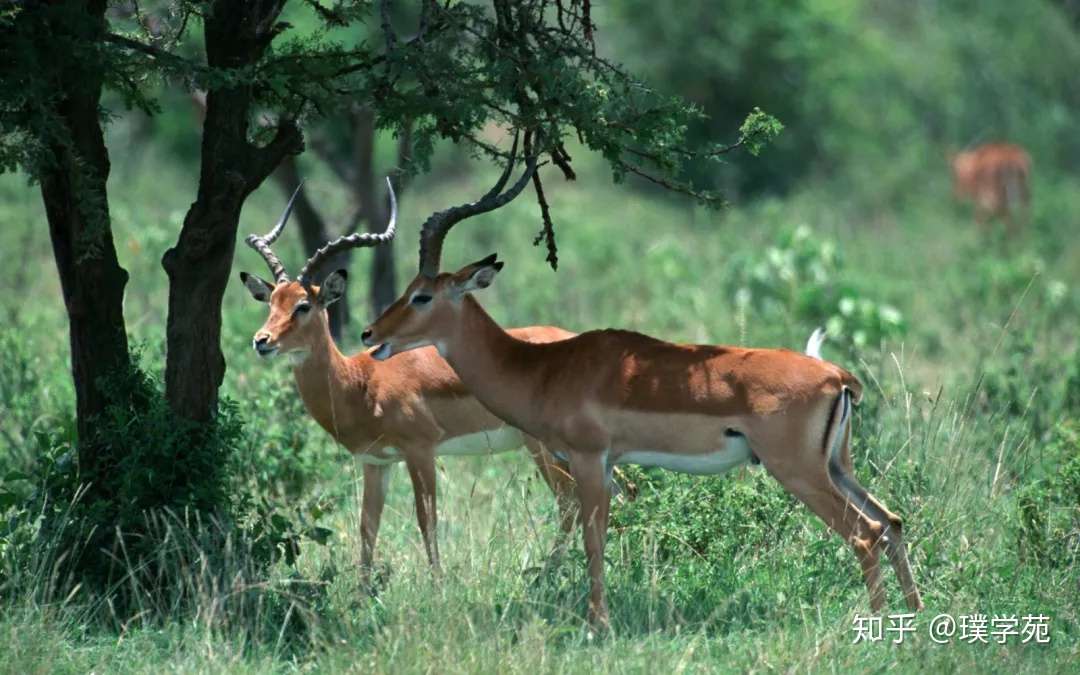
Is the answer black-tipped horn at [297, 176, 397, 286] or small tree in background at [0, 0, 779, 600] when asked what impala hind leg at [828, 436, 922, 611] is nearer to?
small tree in background at [0, 0, 779, 600]

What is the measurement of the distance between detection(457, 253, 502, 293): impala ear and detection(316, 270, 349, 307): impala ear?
2.76 feet

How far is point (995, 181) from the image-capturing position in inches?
768

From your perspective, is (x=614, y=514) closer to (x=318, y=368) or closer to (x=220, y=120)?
(x=318, y=368)

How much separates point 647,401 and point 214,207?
69.4 inches

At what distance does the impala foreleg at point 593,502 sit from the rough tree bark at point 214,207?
1447 mm

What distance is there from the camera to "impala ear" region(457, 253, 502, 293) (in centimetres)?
622

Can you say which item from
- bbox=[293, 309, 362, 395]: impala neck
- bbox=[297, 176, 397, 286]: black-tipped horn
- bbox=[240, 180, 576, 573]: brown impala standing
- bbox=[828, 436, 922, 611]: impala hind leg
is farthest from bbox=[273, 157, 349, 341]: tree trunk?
bbox=[828, 436, 922, 611]: impala hind leg

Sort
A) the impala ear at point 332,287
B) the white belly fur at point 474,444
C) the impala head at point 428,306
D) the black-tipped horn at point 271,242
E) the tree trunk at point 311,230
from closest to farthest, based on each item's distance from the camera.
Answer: the impala head at point 428,306, the black-tipped horn at point 271,242, the impala ear at point 332,287, the white belly fur at point 474,444, the tree trunk at point 311,230

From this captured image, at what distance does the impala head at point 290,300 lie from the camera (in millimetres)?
6832

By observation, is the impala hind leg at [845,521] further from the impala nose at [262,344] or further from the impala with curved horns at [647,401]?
the impala nose at [262,344]

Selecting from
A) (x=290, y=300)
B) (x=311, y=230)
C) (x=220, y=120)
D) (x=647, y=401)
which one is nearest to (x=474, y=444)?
(x=290, y=300)

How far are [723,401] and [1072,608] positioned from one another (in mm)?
1466

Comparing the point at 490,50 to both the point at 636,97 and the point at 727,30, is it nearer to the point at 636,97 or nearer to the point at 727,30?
the point at 636,97

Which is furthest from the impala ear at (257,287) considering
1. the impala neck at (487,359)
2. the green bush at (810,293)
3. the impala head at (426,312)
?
the green bush at (810,293)
